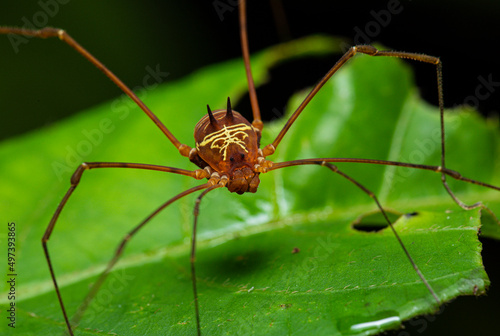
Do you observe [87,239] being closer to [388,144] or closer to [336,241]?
[336,241]

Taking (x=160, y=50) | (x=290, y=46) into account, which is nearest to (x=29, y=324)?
(x=290, y=46)

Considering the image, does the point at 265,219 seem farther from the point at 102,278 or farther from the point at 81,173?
the point at 81,173

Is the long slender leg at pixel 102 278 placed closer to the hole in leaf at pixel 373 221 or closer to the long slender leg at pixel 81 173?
the long slender leg at pixel 81 173

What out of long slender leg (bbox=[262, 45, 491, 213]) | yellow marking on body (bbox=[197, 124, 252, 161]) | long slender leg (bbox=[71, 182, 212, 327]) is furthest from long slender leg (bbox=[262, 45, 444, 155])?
long slender leg (bbox=[71, 182, 212, 327])

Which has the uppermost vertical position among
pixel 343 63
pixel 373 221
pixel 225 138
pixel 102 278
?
pixel 343 63

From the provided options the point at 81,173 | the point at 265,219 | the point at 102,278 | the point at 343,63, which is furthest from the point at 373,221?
the point at 81,173

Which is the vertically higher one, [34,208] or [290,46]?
[290,46]

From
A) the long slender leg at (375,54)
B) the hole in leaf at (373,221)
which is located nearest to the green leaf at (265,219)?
the hole in leaf at (373,221)
